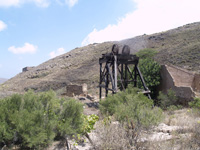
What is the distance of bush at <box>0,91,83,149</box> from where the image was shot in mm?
2928

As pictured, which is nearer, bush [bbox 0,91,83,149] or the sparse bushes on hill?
bush [bbox 0,91,83,149]

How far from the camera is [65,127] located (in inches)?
136

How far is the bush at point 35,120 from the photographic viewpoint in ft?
9.61

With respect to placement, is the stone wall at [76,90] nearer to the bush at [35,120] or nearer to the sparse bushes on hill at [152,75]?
the sparse bushes on hill at [152,75]

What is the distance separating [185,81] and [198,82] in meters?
0.83

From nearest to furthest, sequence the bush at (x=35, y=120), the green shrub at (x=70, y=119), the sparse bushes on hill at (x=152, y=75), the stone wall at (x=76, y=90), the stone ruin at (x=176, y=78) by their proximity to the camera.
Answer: the bush at (x=35, y=120) → the green shrub at (x=70, y=119) → the stone ruin at (x=176, y=78) → the sparse bushes on hill at (x=152, y=75) → the stone wall at (x=76, y=90)

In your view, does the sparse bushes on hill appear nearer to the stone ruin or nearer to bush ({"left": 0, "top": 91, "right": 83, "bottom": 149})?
the stone ruin

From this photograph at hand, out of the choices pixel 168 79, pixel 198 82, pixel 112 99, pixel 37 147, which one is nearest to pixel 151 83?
pixel 168 79

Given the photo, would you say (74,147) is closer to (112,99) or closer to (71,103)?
(71,103)

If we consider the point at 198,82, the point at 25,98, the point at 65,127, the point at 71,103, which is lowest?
the point at 198,82

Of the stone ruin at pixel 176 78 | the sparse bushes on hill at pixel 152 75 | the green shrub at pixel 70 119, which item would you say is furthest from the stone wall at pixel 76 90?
the green shrub at pixel 70 119

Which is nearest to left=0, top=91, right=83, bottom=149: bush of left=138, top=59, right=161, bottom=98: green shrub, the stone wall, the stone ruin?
the stone ruin

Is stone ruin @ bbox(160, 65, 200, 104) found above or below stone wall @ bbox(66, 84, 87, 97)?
above

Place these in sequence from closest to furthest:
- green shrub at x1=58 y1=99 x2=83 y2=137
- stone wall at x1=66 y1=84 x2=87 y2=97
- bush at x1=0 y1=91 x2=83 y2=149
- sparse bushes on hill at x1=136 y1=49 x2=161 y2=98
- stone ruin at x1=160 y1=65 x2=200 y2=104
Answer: bush at x1=0 y1=91 x2=83 y2=149
green shrub at x1=58 y1=99 x2=83 y2=137
stone ruin at x1=160 y1=65 x2=200 y2=104
sparse bushes on hill at x1=136 y1=49 x2=161 y2=98
stone wall at x1=66 y1=84 x2=87 y2=97
